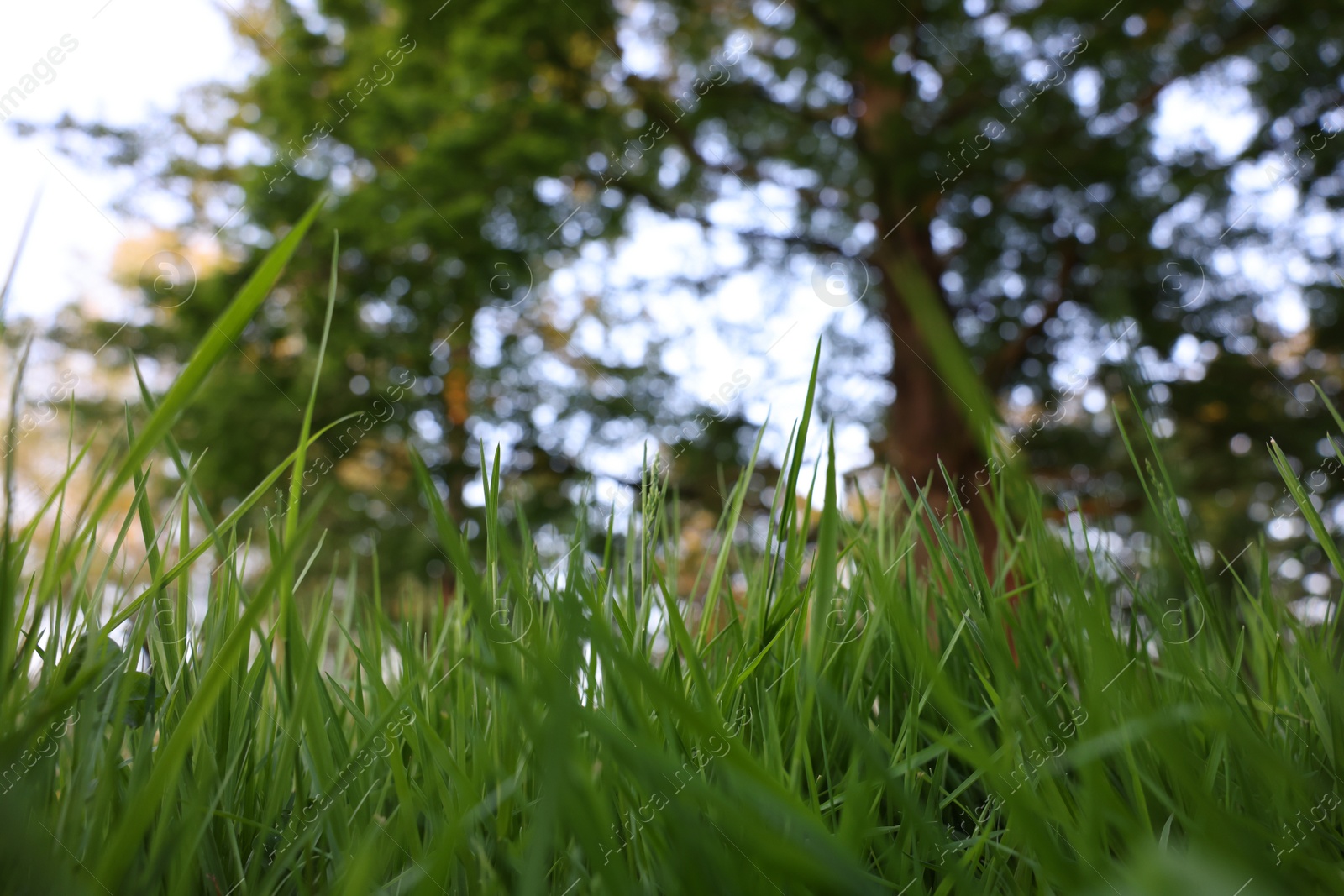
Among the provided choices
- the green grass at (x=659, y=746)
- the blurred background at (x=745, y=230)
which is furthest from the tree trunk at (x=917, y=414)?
the green grass at (x=659, y=746)

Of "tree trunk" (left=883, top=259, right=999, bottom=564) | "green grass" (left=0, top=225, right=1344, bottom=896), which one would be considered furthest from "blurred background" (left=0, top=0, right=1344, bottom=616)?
"green grass" (left=0, top=225, right=1344, bottom=896)

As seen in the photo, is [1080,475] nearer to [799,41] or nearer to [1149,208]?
[1149,208]

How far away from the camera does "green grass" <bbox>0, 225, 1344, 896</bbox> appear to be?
0.84 ft

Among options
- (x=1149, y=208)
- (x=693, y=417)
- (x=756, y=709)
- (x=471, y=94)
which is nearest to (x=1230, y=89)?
(x=1149, y=208)

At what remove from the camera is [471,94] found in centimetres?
602

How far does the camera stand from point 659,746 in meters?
0.36

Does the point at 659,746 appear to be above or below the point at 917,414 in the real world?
below

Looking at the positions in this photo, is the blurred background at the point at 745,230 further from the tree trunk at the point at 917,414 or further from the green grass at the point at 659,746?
the green grass at the point at 659,746

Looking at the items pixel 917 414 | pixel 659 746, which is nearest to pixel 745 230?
pixel 917 414

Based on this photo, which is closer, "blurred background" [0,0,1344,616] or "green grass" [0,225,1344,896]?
"green grass" [0,225,1344,896]

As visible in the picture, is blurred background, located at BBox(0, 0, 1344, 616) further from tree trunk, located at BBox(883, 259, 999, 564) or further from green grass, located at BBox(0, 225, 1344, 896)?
green grass, located at BBox(0, 225, 1344, 896)

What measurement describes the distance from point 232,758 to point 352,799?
7cm

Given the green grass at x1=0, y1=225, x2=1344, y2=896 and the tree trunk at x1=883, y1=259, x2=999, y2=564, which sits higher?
the tree trunk at x1=883, y1=259, x2=999, y2=564

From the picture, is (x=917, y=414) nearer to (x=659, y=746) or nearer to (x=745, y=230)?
(x=745, y=230)
